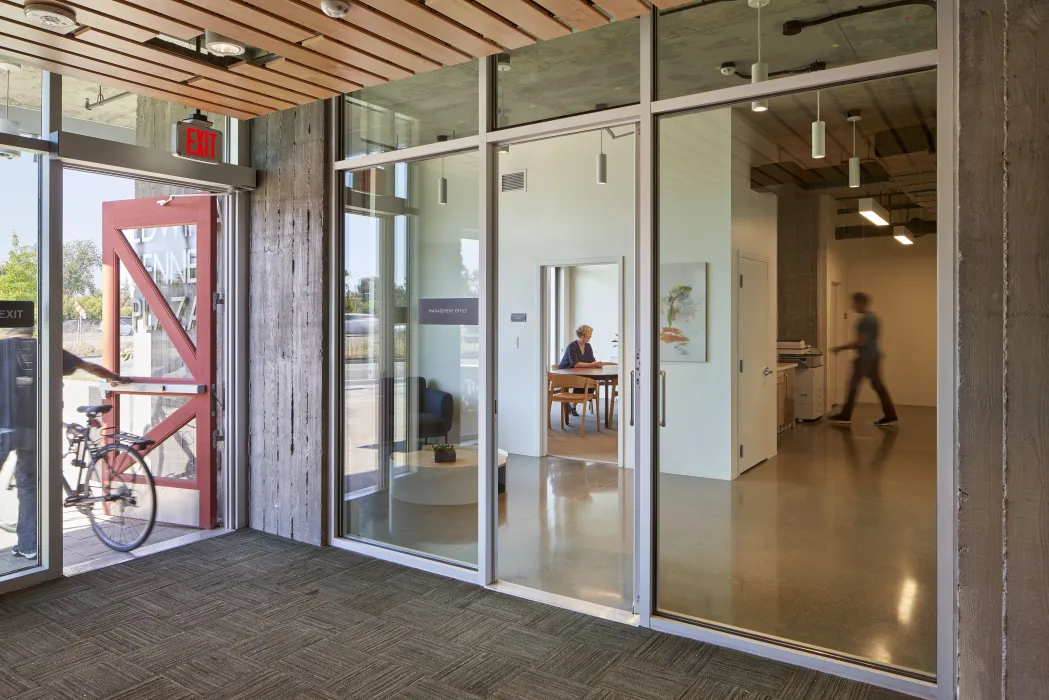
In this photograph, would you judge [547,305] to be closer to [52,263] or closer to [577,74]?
[577,74]

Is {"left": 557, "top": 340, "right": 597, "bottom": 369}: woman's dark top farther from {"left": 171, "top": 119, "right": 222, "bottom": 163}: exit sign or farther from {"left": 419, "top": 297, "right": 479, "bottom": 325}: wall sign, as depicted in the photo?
{"left": 171, "top": 119, "right": 222, "bottom": 163}: exit sign

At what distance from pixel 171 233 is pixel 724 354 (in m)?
4.20

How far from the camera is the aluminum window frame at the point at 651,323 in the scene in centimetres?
279

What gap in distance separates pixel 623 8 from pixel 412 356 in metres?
2.30

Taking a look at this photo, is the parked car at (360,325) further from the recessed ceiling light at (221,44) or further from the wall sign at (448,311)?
the recessed ceiling light at (221,44)

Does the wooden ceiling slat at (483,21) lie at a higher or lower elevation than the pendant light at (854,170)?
higher

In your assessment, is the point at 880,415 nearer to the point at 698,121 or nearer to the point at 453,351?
the point at 698,121

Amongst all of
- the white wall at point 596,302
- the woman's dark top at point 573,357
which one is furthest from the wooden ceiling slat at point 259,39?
the white wall at point 596,302

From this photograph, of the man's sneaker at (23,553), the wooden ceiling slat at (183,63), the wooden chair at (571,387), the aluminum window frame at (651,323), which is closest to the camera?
the aluminum window frame at (651,323)

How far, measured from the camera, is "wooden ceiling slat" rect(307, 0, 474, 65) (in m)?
3.18

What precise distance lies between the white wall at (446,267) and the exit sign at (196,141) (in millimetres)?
1382

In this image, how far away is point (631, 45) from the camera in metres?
3.59

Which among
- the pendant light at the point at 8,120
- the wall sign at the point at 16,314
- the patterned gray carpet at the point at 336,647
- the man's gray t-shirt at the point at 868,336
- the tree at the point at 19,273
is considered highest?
the pendant light at the point at 8,120

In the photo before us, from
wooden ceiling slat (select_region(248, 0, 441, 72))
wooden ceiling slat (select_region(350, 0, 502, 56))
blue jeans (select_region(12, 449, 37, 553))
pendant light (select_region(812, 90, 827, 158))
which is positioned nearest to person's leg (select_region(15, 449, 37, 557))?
blue jeans (select_region(12, 449, 37, 553))
